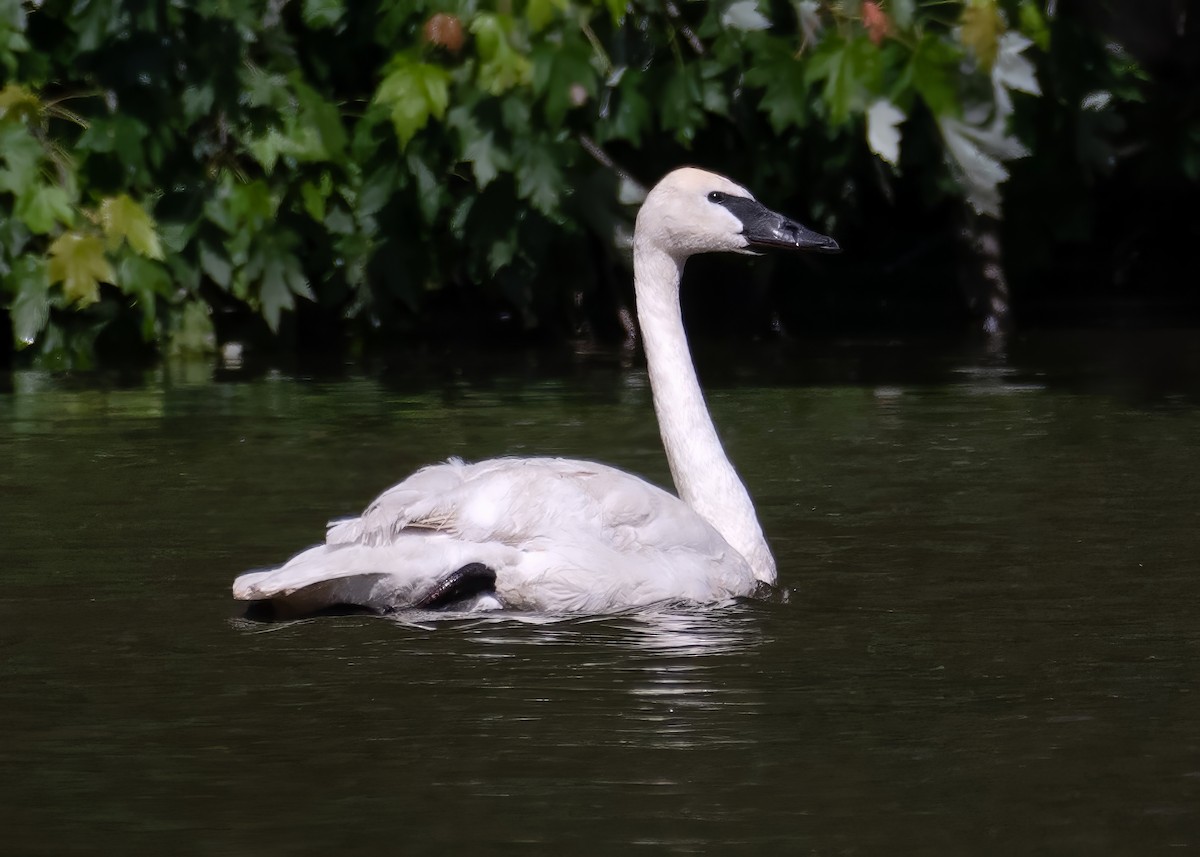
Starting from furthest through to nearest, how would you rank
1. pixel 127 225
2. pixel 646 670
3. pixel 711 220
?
1. pixel 127 225
2. pixel 711 220
3. pixel 646 670

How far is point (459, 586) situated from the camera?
6.54m

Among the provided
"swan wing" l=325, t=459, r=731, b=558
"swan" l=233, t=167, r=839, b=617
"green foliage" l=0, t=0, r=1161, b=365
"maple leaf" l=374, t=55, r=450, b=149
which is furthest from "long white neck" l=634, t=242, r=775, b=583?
"maple leaf" l=374, t=55, r=450, b=149

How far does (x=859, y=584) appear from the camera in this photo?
7070 millimetres

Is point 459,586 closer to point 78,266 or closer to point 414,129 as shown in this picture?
point 414,129

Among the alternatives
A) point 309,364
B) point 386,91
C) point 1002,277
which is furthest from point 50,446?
point 1002,277

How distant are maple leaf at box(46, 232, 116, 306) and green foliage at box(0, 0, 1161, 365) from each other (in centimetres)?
1

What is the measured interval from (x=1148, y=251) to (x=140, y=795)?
14436mm

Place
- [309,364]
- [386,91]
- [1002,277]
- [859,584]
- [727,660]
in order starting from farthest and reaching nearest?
[1002,277]
[309,364]
[386,91]
[859,584]
[727,660]

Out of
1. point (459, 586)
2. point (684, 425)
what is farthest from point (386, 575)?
point (684, 425)

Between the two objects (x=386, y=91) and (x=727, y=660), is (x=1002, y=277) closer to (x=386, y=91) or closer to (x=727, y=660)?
(x=386, y=91)

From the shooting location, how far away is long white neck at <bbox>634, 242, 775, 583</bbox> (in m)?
7.30

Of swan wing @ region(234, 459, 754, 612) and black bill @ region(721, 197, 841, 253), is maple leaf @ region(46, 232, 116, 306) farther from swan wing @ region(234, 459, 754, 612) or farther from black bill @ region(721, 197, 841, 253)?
swan wing @ region(234, 459, 754, 612)

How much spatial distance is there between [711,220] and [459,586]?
5.89 feet

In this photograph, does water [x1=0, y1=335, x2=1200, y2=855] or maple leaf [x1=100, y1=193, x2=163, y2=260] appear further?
maple leaf [x1=100, y1=193, x2=163, y2=260]
